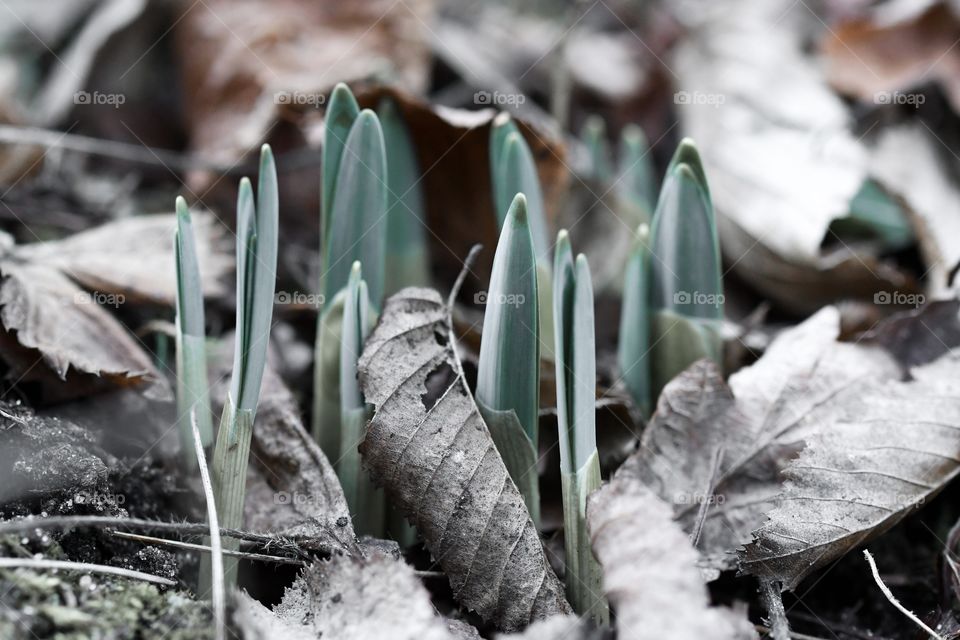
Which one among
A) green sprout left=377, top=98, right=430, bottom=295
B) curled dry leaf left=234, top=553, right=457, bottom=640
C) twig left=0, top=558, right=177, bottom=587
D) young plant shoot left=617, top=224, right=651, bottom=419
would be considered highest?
green sprout left=377, top=98, right=430, bottom=295

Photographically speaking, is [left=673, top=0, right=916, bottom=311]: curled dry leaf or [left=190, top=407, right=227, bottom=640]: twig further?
[left=673, top=0, right=916, bottom=311]: curled dry leaf

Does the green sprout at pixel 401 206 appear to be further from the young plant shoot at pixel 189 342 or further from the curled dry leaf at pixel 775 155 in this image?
the curled dry leaf at pixel 775 155

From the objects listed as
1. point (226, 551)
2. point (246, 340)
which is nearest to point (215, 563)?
point (226, 551)

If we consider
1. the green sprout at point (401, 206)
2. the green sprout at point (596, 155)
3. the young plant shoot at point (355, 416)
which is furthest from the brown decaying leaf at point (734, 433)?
the green sprout at point (596, 155)

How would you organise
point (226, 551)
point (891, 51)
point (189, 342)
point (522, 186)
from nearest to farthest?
point (226, 551)
point (189, 342)
point (522, 186)
point (891, 51)

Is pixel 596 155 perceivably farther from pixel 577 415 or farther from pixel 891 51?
pixel 891 51

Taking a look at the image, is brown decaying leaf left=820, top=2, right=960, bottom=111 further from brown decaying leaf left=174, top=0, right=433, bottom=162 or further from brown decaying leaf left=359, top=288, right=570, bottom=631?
brown decaying leaf left=359, top=288, right=570, bottom=631

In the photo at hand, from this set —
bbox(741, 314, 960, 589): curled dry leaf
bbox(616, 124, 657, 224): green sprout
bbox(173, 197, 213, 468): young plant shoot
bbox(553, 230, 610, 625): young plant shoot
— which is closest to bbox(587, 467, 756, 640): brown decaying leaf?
bbox(553, 230, 610, 625): young plant shoot
